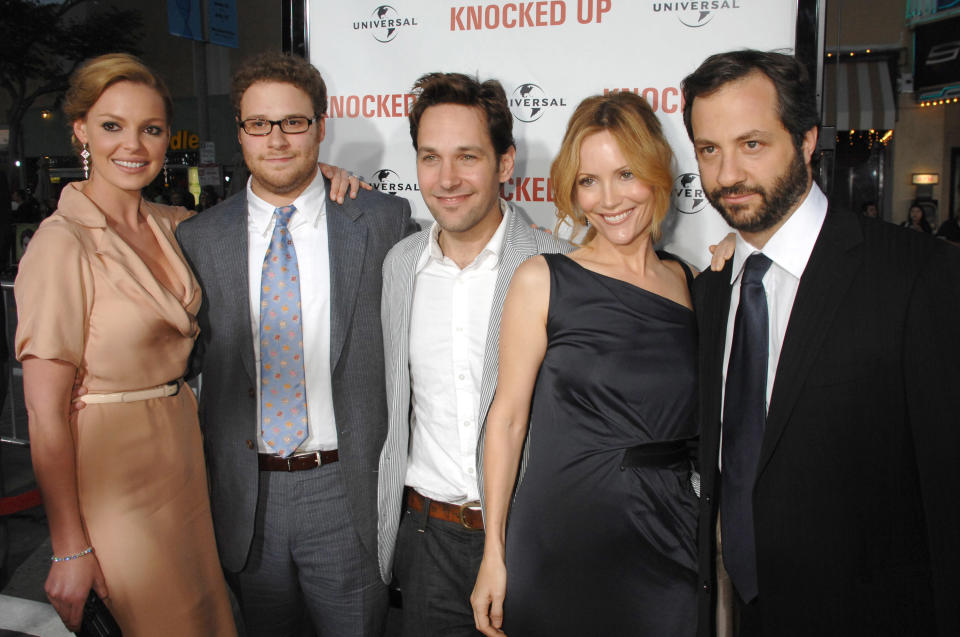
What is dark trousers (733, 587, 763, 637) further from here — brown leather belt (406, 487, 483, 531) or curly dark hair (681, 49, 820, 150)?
curly dark hair (681, 49, 820, 150)

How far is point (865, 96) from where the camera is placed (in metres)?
14.2

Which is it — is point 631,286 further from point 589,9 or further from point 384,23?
point 384,23

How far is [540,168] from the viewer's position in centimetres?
284

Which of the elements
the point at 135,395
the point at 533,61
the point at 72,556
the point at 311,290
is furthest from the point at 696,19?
the point at 72,556

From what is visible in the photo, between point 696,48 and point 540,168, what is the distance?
0.73 metres

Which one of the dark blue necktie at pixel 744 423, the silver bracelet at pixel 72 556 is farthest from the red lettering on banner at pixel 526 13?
the silver bracelet at pixel 72 556

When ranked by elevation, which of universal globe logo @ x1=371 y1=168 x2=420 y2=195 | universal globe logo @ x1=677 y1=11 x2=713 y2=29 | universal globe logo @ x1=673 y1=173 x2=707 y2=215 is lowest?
universal globe logo @ x1=673 y1=173 x2=707 y2=215

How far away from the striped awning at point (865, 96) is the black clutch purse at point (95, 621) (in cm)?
1530

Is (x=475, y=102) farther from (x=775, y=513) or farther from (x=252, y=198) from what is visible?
(x=775, y=513)

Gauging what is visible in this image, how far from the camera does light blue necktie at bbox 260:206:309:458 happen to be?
2.32 meters

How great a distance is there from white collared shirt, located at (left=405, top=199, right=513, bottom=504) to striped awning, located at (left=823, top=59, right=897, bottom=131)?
47.0 feet

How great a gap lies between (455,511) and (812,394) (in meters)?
1.13

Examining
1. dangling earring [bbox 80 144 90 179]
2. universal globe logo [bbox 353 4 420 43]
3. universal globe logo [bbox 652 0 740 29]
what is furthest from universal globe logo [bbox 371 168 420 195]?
universal globe logo [bbox 652 0 740 29]

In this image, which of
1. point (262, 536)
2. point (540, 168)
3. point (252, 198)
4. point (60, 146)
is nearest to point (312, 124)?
point (252, 198)
